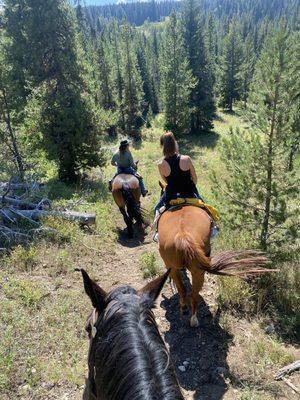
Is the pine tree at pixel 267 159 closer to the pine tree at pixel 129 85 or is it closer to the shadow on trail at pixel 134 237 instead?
the shadow on trail at pixel 134 237

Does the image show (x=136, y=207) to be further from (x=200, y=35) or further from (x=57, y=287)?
(x=200, y=35)

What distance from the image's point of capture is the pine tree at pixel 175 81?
31.1 meters

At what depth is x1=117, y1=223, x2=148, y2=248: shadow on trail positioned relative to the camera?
31.3ft

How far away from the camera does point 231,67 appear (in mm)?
55188

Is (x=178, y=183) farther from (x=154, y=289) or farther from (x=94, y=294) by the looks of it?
(x=94, y=294)

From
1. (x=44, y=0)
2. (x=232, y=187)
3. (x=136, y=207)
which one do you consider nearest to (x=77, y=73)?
(x=44, y=0)

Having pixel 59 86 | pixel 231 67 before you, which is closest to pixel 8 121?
pixel 59 86

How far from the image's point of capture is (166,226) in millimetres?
5785

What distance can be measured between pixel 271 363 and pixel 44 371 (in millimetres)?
3296

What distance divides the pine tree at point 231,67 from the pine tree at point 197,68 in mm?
16322

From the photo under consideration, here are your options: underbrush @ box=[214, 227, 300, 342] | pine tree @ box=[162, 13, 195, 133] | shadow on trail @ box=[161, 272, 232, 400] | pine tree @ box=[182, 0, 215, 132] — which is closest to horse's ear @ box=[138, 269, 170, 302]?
shadow on trail @ box=[161, 272, 232, 400]

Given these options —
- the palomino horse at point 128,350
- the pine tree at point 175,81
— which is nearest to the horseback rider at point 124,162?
the palomino horse at point 128,350

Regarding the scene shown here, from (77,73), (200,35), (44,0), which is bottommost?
(200,35)

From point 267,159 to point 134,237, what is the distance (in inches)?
184
